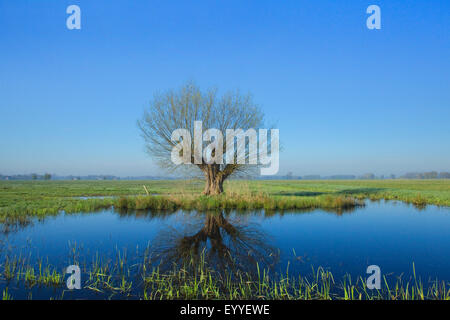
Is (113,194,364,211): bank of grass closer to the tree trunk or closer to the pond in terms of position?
the pond

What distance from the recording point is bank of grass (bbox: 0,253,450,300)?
4945 millimetres

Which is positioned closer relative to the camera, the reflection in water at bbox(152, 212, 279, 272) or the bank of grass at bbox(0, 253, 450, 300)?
the bank of grass at bbox(0, 253, 450, 300)

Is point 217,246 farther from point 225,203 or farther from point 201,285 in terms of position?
point 225,203

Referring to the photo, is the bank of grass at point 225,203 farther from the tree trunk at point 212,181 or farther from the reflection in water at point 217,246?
the reflection in water at point 217,246

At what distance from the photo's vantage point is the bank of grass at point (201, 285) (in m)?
4.95

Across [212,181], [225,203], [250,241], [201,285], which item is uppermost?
[212,181]

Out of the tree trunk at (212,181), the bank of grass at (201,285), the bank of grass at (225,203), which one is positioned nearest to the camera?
the bank of grass at (201,285)

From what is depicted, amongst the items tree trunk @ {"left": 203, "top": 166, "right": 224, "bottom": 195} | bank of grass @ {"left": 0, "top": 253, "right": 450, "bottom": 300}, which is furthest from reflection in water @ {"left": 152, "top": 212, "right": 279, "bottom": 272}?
tree trunk @ {"left": 203, "top": 166, "right": 224, "bottom": 195}

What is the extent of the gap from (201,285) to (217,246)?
3339 millimetres

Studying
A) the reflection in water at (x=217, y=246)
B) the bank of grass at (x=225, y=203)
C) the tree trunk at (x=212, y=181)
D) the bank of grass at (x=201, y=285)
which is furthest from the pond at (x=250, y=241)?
the tree trunk at (x=212, y=181)

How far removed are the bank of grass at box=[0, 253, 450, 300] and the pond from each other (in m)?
0.36

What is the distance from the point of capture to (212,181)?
74.4 ft

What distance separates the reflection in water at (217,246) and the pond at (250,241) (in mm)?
29

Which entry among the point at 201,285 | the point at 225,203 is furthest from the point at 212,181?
the point at 201,285
